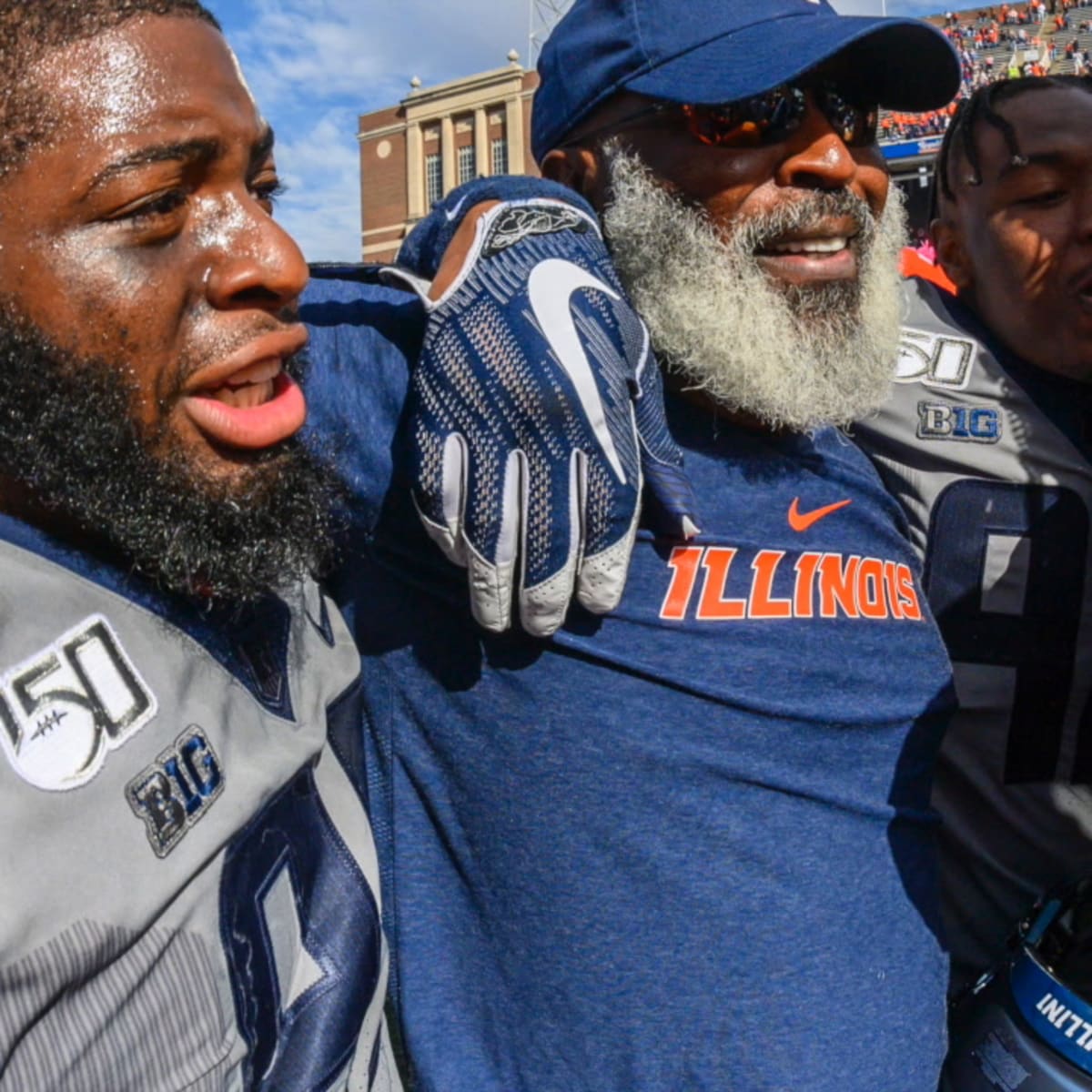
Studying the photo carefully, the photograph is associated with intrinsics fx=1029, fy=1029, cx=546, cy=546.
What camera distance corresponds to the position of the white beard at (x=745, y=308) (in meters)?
1.63

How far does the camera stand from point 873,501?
1.77 m

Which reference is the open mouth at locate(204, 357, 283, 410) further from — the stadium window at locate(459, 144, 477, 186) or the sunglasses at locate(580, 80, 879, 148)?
the stadium window at locate(459, 144, 477, 186)

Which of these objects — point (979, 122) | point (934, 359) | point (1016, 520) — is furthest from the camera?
point (979, 122)

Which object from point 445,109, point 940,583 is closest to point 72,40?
point 940,583

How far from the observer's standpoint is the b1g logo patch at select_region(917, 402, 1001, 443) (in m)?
1.93

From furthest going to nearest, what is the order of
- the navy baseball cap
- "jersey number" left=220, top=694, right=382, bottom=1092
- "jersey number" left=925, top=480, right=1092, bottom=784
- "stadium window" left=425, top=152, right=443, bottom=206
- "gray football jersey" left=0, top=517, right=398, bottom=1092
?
"stadium window" left=425, top=152, right=443, bottom=206, "jersey number" left=925, top=480, right=1092, bottom=784, the navy baseball cap, "jersey number" left=220, top=694, right=382, bottom=1092, "gray football jersey" left=0, top=517, right=398, bottom=1092

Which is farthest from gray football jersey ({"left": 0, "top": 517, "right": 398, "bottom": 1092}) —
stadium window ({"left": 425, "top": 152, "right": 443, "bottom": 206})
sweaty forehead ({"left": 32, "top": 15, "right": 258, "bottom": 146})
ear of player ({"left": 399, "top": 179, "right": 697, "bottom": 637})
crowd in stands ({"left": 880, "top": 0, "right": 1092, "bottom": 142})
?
stadium window ({"left": 425, "top": 152, "right": 443, "bottom": 206})

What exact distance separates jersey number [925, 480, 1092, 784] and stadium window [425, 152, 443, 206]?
41582 mm

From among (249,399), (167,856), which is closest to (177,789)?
(167,856)

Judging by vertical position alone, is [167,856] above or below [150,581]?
below

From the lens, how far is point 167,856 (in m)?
0.96

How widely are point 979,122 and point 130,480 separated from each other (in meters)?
1.89

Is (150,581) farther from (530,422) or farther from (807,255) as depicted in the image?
(807,255)

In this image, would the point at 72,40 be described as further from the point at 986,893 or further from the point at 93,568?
the point at 986,893
